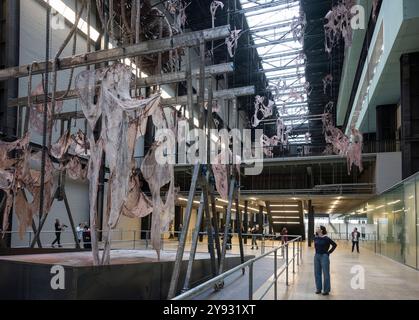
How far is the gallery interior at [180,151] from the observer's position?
663 centimetres

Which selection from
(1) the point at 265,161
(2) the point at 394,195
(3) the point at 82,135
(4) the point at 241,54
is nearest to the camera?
(3) the point at 82,135

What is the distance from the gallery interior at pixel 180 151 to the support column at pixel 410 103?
0.06 metres

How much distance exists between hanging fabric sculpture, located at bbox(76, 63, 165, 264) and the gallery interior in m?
0.02

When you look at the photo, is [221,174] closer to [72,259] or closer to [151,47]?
[151,47]

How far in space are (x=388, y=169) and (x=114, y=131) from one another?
20571 mm

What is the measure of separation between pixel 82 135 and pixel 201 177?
4.64 meters

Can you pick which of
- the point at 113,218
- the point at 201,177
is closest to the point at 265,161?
the point at 201,177

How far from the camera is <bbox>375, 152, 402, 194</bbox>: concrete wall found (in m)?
23.1

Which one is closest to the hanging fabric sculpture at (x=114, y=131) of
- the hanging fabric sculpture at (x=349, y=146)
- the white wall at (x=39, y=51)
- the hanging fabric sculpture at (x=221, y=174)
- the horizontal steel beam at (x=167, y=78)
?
the horizontal steel beam at (x=167, y=78)

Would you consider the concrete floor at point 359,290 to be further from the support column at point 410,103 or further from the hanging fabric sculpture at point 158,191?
the support column at point 410,103

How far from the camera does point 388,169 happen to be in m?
23.4

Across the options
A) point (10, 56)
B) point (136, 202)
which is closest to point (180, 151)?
point (10, 56)
